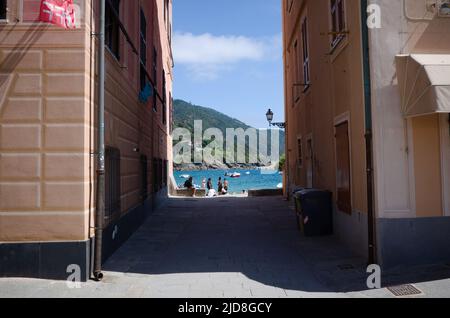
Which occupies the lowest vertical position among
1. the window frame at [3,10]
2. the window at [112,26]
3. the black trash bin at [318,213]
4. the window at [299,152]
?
the black trash bin at [318,213]

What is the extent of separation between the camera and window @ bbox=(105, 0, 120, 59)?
9.05m

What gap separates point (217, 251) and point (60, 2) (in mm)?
5595

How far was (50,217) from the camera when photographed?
6766 mm

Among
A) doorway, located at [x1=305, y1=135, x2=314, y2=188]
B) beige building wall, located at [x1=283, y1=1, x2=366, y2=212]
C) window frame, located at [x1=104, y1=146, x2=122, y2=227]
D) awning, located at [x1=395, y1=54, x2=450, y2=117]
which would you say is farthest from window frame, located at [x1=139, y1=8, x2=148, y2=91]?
awning, located at [x1=395, y1=54, x2=450, y2=117]

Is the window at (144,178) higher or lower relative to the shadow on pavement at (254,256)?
higher

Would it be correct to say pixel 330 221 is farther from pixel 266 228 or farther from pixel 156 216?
pixel 156 216

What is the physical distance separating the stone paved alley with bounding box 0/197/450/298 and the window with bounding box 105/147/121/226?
0.89m

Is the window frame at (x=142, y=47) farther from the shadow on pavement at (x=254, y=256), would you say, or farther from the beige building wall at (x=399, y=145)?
the beige building wall at (x=399, y=145)

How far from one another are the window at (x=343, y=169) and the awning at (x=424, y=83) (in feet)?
6.52

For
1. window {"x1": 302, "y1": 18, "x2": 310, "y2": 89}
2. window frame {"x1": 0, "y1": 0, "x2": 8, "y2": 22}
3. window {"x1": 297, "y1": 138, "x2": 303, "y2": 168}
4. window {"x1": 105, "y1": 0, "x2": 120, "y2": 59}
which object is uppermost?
window {"x1": 302, "y1": 18, "x2": 310, "y2": 89}

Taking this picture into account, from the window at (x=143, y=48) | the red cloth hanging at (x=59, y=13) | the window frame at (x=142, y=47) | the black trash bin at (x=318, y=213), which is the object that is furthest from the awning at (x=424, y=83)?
the window at (x=143, y=48)

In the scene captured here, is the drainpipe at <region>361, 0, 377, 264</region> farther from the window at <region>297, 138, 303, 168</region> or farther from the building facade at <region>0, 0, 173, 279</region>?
the window at <region>297, 138, 303, 168</region>

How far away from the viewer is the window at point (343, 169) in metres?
9.09
